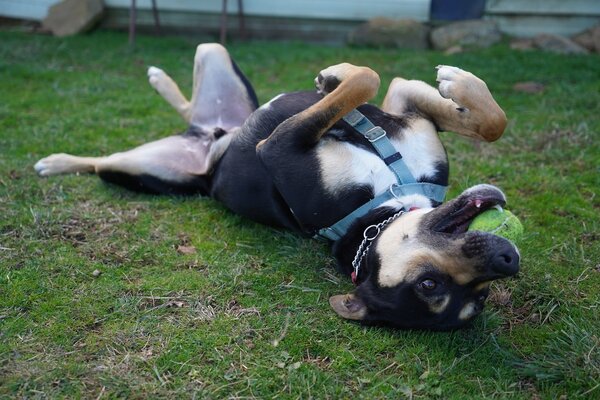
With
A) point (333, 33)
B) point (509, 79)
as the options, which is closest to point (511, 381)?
point (509, 79)

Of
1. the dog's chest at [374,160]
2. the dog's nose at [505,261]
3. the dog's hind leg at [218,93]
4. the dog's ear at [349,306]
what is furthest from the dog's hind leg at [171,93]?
the dog's nose at [505,261]

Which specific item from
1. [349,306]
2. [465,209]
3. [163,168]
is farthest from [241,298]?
[163,168]

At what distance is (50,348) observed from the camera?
10.2 feet

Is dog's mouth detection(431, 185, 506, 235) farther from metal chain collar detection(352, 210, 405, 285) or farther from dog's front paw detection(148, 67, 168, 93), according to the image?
dog's front paw detection(148, 67, 168, 93)

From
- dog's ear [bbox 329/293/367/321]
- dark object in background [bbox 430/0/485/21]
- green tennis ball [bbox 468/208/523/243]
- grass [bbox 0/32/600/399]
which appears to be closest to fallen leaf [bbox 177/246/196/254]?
grass [bbox 0/32/600/399]

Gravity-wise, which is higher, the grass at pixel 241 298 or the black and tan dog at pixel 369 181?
the black and tan dog at pixel 369 181

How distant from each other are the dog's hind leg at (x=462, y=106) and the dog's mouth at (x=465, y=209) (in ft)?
2.07

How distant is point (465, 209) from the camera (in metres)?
3.22

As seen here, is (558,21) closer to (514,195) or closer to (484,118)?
(514,195)

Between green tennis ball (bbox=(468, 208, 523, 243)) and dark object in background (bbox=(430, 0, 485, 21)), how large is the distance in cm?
860

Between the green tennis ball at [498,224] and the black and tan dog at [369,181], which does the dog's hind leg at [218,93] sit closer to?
the black and tan dog at [369,181]

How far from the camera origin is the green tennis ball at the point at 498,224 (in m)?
3.08

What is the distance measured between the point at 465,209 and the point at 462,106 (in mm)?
808

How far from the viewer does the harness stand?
11.8ft
